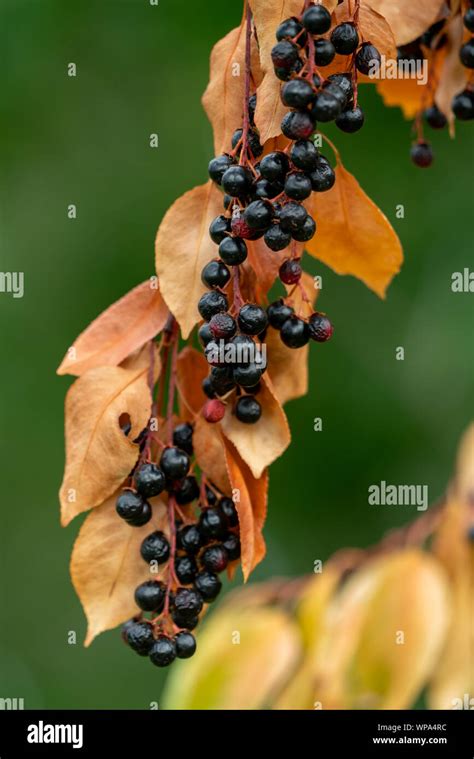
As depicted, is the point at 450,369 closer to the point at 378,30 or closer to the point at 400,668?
the point at 400,668

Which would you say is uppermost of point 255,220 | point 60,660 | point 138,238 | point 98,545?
point 138,238

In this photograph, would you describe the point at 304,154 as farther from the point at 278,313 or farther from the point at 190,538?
the point at 190,538

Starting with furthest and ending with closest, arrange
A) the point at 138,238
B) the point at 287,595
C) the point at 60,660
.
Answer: the point at 60,660 → the point at 138,238 → the point at 287,595

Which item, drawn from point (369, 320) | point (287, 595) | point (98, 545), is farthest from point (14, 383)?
point (98, 545)

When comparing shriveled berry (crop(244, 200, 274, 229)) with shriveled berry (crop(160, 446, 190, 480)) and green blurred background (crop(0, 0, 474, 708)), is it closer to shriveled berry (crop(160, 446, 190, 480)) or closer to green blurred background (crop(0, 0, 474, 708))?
shriveled berry (crop(160, 446, 190, 480))

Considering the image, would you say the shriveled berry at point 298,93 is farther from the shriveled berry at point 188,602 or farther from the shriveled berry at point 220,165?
the shriveled berry at point 188,602

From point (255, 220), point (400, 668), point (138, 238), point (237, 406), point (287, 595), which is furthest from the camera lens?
point (138, 238)

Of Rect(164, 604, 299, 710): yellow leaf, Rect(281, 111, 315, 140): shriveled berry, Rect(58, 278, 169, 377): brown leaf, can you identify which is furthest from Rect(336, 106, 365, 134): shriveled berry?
Rect(164, 604, 299, 710): yellow leaf

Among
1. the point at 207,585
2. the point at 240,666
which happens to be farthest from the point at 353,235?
the point at 240,666
